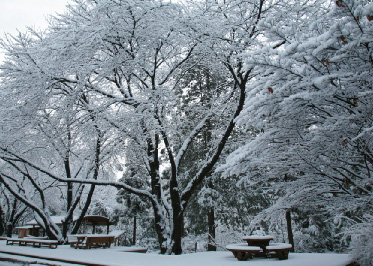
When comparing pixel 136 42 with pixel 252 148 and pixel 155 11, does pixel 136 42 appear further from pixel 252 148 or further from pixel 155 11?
pixel 252 148

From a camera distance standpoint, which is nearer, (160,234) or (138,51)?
(138,51)

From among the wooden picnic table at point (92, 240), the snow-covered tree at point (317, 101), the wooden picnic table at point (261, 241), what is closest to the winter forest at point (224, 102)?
the snow-covered tree at point (317, 101)

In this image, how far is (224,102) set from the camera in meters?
12.0

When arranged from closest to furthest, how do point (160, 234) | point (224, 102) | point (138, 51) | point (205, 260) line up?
point (205, 260) → point (138, 51) → point (160, 234) → point (224, 102)

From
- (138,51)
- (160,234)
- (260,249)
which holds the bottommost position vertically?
(260,249)

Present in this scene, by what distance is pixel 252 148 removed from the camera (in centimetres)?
403

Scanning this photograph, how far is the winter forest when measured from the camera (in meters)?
3.20

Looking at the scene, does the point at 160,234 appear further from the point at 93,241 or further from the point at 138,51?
the point at 138,51

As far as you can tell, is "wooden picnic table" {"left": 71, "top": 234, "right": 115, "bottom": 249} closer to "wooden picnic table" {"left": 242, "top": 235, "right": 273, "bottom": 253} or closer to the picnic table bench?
the picnic table bench

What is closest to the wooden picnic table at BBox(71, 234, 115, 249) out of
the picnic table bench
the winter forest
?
the winter forest

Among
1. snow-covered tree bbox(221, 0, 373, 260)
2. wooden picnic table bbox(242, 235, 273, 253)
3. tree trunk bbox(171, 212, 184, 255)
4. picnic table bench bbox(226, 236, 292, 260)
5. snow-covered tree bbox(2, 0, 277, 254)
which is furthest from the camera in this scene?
tree trunk bbox(171, 212, 184, 255)

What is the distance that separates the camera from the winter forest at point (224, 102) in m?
3.20

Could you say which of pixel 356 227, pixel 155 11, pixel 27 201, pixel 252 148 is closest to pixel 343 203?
pixel 356 227

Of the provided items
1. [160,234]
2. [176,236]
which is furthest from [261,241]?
[160,234]
